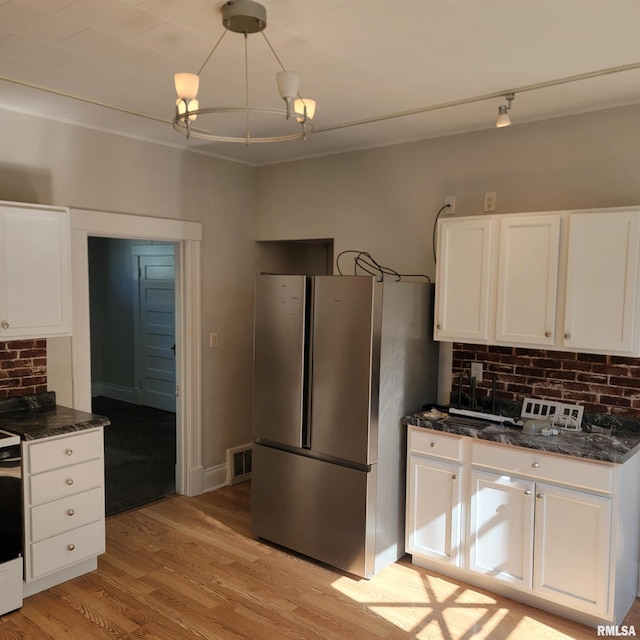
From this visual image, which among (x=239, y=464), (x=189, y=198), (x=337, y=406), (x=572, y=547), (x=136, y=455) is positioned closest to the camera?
(x=572, y=547)

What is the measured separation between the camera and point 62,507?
119 inches

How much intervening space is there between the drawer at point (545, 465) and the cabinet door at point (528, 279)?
576 millimetres

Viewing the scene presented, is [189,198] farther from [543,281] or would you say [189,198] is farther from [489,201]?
[543,281]

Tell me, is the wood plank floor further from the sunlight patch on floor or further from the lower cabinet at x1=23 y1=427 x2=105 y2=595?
the lower cabinet at x1=23 y1=427 x2=105 y2=595

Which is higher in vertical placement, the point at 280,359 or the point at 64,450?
the point at 280,359

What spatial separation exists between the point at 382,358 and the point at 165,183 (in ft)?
6.76

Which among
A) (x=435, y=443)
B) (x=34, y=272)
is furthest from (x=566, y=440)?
(x=34, y=272)

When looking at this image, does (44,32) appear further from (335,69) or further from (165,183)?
(165,183)

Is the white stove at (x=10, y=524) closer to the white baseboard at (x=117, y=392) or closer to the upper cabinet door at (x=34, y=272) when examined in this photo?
the upper cabinet door at (x=34, y=272)

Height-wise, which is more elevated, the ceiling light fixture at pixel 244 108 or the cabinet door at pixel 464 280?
the ceiling light fixture at pixel 244 108

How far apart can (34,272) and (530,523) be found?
2882 mm

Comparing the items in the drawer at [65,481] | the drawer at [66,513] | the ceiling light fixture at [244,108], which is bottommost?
the drawer at [66,513]

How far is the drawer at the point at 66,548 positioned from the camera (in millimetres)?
2912

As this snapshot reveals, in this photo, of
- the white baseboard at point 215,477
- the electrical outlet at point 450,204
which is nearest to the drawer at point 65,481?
the white baseboard at point 215,477
